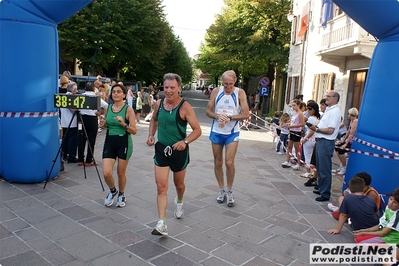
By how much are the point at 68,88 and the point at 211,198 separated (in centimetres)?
387

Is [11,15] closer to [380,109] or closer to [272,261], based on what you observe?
[272,261]

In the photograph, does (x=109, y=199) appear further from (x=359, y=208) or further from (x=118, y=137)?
(x=359, y=208)

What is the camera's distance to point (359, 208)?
417 centimetres

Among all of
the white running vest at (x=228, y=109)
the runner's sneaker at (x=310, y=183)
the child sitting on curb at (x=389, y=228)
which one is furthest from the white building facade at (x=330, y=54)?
the child sitting on curb at (x=389, y=228)

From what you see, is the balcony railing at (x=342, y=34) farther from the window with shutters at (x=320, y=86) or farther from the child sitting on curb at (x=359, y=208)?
the child sitting on curb at (x=359, y=208)

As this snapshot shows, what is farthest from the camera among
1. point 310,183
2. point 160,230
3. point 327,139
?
point 310,183

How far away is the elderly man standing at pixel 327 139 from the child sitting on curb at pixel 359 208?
1397 mm

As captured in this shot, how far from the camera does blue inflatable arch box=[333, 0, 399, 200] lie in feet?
15.2

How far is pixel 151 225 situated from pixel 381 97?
3439mm

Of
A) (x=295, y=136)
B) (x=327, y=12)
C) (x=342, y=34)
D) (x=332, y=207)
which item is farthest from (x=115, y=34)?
(x=332, y=207)

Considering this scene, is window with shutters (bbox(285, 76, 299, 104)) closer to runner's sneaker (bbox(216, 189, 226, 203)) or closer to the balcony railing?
the balcony railing

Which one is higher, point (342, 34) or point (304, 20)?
point (304, 20)

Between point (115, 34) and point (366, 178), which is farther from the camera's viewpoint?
point (115, 34)

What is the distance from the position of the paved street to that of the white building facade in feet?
20.4
